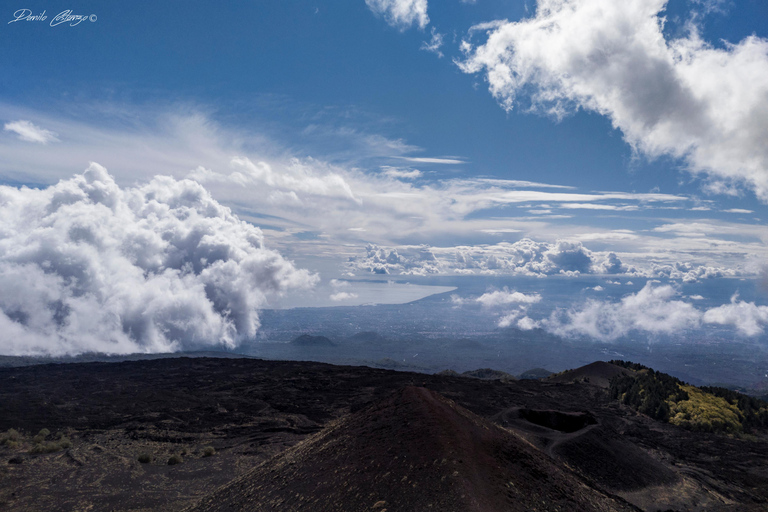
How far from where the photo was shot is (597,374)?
210 ft

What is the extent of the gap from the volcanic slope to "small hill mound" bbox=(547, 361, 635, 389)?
163 ft

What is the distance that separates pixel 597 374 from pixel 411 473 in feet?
205

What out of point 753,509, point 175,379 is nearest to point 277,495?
point 753,509

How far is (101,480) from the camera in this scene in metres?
25.3

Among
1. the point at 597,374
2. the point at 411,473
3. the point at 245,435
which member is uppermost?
the point at 411,473

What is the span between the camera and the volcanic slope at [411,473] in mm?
12500

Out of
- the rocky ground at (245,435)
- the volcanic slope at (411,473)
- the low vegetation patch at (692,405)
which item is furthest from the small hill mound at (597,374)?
the volcanic slope at (411,473)

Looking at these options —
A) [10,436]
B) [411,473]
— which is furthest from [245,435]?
[411,473]

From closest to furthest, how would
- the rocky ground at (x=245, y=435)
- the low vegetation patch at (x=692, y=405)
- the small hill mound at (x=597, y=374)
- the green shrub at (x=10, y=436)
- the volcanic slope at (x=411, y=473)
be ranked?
1. the volcanic slope at (x=411, y=473)
2. the rocky ground at (x=245, y=435)
3. the green shrub at (x=10, y=436)
4. the low vegetation patch at (x=692, y=405)
5. the small hill mound at (x=597, y=374)

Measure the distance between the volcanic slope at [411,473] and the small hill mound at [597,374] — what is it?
163 feet

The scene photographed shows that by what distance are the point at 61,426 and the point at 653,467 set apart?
1961 inches

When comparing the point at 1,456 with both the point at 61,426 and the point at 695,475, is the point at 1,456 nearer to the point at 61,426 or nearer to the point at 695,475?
the point at 61,426

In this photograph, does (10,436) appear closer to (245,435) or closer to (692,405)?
(245,435)

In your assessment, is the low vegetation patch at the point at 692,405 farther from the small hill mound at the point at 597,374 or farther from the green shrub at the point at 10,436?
the green shrub at the point at 10,436
